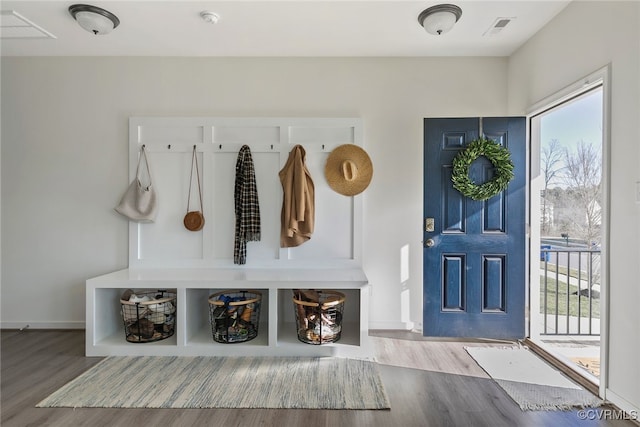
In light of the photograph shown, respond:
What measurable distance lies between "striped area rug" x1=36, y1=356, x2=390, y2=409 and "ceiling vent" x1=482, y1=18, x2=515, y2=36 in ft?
8.72

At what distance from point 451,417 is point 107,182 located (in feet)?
10.7

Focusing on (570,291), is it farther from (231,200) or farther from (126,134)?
(126,134)

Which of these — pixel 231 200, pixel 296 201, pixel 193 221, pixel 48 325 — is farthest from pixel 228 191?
pixel 48 325

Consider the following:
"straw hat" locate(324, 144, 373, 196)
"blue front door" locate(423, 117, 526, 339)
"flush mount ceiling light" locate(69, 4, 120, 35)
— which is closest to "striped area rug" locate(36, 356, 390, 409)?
"blue front door" locate(423, 117, 526, 339)

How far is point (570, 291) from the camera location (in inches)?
125

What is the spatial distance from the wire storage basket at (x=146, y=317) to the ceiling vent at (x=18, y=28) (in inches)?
85.4

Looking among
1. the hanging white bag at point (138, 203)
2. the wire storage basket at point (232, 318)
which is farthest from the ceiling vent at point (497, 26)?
the hanging white bag at point (138, 203)

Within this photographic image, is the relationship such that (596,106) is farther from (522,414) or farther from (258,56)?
(258,56)

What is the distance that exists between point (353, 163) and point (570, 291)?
238cm

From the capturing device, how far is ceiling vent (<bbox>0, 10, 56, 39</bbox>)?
2.45 meters

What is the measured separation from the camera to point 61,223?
3102 mm

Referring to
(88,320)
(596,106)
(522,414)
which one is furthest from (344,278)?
(596,106)

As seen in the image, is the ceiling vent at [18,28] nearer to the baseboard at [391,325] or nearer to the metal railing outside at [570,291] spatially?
the baseboard at [391,325]

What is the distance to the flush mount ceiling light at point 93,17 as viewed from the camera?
233cm
